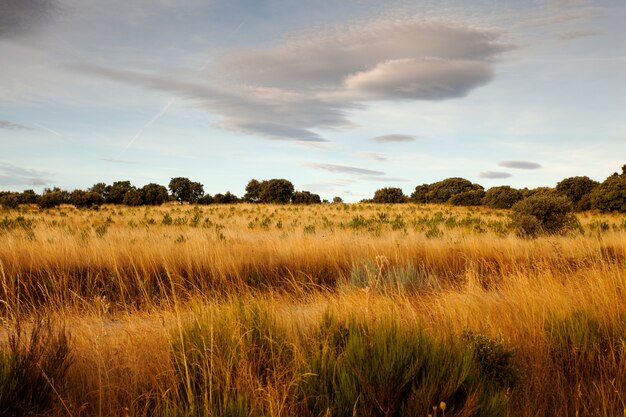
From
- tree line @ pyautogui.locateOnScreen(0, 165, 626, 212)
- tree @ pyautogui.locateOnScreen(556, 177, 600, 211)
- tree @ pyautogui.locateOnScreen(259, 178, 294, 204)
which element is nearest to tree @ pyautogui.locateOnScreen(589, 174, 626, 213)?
tree line @ pyautogui.locateOnScreen(0, 165, 626, 212)

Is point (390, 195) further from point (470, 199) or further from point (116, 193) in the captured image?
point (116, 193)

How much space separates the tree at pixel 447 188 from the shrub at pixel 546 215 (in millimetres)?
41307

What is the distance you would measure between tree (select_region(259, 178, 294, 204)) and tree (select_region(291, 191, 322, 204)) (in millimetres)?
767

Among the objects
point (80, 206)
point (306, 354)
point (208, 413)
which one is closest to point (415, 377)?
point (306, 354)

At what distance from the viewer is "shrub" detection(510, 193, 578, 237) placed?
1510cm

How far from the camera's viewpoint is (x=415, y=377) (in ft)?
9.26

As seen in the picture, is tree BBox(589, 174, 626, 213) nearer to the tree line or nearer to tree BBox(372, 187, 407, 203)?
the tree line

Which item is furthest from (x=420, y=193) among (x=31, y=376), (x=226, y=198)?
(x=31, y=376)

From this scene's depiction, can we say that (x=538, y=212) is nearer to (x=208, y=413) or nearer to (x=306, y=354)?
(x=306, y=354)

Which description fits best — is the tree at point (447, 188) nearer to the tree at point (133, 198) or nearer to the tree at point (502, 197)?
the tree at point (502, 197)

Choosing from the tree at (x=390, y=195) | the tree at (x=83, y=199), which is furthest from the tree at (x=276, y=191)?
the tree at (x=83, y=199)

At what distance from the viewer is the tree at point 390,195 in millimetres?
54344

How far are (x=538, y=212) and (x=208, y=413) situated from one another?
629 inches

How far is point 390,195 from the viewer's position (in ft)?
179
